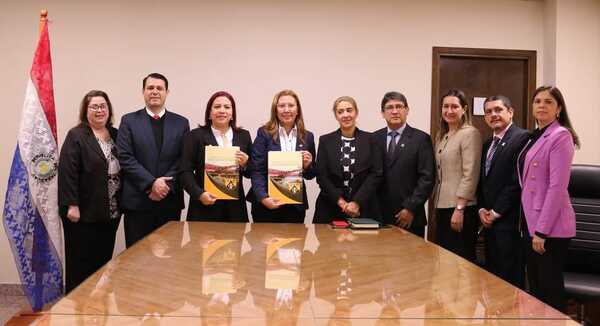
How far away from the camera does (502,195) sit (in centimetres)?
301

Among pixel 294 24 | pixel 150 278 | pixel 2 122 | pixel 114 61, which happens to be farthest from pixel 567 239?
pixel 2 122

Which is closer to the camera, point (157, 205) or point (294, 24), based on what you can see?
point (157, 205)

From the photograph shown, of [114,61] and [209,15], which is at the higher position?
[209,15]

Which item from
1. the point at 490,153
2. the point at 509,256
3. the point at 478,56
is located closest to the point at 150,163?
the point at 490,153

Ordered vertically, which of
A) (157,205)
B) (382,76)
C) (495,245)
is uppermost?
(382,76)

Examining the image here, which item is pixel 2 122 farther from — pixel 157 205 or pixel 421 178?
pixel 421 178

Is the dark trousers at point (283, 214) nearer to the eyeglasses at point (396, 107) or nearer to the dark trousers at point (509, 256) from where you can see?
the eyeglasses at point (396, 107)

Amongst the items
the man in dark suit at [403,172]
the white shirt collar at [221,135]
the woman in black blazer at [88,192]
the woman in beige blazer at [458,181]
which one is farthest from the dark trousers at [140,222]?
the woman in beige blazer at [458,181]

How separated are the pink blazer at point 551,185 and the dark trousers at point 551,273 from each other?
0.24ft

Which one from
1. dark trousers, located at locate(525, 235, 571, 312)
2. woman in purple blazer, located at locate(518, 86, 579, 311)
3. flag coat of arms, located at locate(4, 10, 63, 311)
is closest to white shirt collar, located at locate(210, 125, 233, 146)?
flag coat of arms, located at locate(4, 10, 63, 311)

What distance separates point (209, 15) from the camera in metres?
4.27

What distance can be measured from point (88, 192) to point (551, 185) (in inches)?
106

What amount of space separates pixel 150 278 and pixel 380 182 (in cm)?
196

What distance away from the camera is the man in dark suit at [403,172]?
10.7ft
